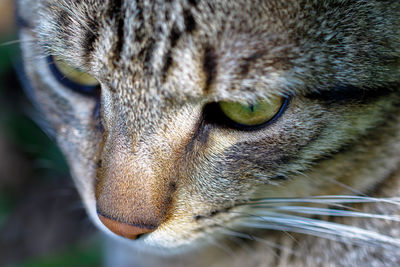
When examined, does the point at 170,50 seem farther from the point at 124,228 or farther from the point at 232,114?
the point at 124,228

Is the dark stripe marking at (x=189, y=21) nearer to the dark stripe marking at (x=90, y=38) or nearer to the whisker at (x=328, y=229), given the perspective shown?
the dark stripe marking at (x=90, y=38)

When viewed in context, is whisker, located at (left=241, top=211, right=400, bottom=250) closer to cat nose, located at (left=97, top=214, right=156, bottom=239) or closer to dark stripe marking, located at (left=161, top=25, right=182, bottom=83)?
cat nose, located at (left=97, top=214, right=156, bottom=239)

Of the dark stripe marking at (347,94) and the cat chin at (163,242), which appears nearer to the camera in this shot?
the dark stripe marking at (347,94)

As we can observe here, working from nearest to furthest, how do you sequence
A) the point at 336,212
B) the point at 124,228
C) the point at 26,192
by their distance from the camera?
the point at 124,228, the point at 336,212, the point at 26,192

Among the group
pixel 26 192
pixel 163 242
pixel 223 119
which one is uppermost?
pixel 223 119

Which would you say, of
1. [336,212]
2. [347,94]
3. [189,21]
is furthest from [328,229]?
[189,21]

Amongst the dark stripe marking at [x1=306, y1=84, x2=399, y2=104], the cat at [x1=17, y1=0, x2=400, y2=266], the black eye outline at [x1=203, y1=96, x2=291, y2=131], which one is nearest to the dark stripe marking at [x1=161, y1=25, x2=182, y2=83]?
the cat at [x1=17, y1=0, x2=400, y2=266]

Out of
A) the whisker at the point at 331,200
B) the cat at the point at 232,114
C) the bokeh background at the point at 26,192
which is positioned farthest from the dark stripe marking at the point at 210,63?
the bokeh background at the point at 26,192
